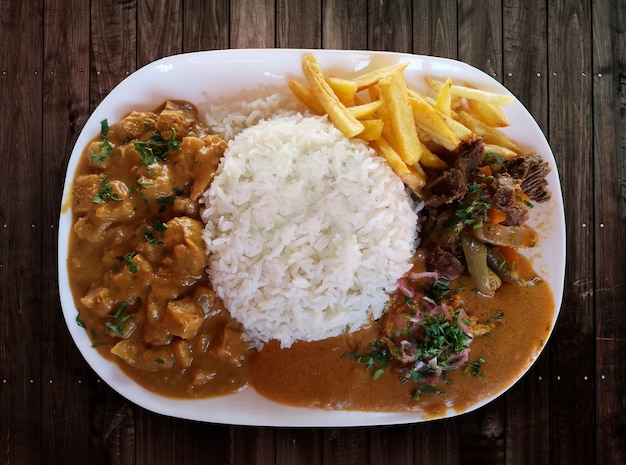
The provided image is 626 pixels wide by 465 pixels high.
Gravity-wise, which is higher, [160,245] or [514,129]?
[514,129]

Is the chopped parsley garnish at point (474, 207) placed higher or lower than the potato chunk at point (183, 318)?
higher

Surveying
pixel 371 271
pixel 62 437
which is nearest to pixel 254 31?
pixel 371 271

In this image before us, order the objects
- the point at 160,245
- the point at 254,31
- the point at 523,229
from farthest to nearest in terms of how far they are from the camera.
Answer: the point at 254,31 → the point at 523,229 → the point at 160,245

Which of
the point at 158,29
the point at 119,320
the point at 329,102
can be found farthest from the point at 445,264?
the point at 158,29

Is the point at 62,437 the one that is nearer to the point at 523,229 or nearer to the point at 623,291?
the point at 523,229

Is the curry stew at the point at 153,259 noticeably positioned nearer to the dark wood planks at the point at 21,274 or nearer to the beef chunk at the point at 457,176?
the dark wood planks at the point at 21,274

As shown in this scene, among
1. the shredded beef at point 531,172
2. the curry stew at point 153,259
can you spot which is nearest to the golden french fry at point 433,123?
the shredded beef at point 531,172

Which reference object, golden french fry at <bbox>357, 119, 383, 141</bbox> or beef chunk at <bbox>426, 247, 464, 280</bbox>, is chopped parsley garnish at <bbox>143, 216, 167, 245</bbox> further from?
beef chunk at <bbox>426, 247, 464, 280</bbox>

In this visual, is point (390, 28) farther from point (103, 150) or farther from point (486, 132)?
point (103, 150)
